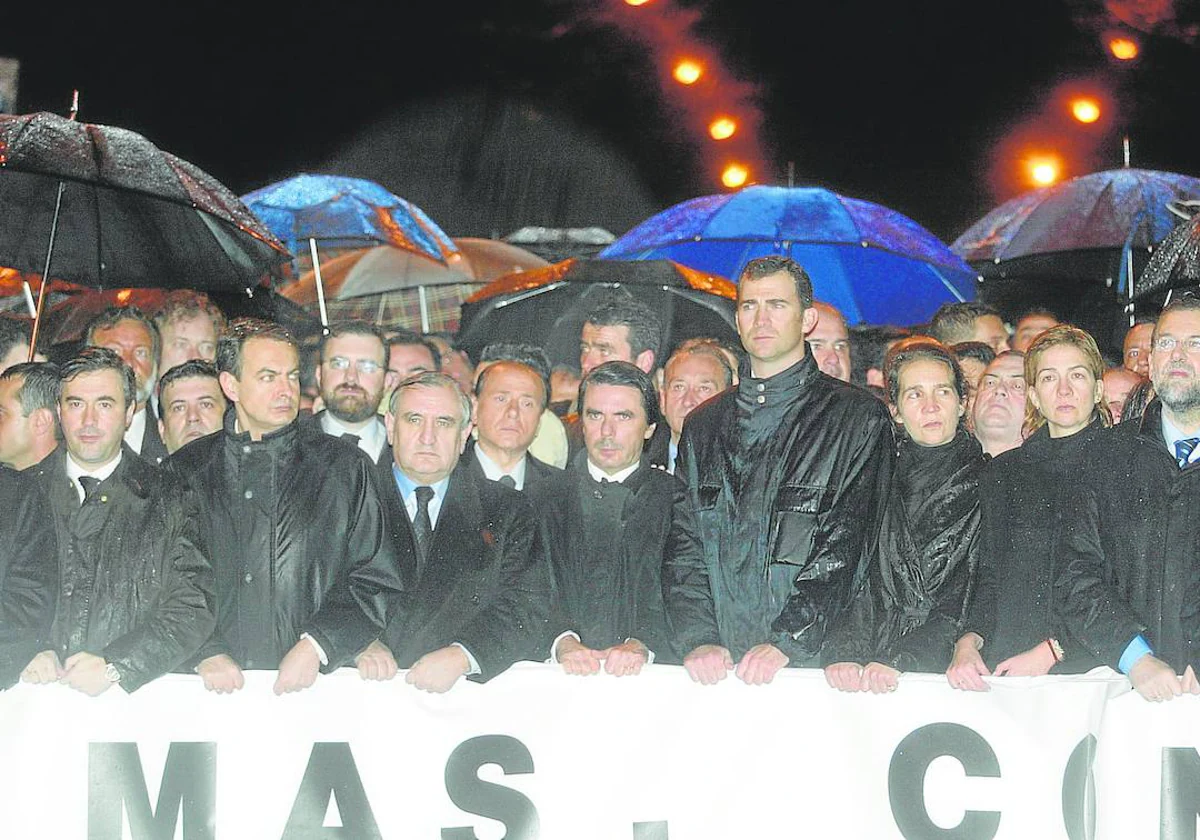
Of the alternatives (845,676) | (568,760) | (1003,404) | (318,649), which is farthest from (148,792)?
(1003,404)

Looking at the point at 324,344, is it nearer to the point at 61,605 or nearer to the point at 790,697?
the point at 61,605

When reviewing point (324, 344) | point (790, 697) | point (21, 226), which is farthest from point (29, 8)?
point (790, 697)

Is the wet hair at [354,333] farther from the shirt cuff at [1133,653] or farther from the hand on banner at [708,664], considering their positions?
the shirt cuff at [1133,653]

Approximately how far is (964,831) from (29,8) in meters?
10.6

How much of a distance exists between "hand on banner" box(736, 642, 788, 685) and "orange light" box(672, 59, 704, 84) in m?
11.8

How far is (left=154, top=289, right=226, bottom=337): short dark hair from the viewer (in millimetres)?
8289

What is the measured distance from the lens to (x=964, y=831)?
5535mm

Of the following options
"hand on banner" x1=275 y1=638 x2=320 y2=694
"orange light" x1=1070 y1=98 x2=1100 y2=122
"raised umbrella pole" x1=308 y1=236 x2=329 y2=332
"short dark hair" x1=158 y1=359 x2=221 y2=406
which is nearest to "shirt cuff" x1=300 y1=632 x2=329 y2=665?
"hand on banner" x1=275 y1=638 x2=320 y2=694

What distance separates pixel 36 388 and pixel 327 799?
2.03 meters

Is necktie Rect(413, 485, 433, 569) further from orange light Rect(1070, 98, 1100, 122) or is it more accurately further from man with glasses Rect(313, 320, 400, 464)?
orange light Rect(1070, 98, 1100, 122)

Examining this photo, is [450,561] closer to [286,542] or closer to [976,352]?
[286,542]

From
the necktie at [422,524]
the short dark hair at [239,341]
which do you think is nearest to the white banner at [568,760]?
the necktie at [422,524]

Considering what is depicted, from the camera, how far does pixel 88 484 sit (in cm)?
584

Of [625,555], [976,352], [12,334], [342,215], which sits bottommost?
[625,555]
